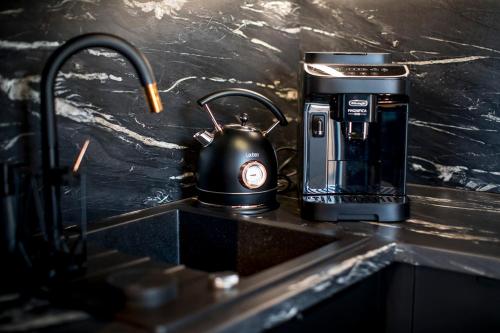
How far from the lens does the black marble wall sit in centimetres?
115

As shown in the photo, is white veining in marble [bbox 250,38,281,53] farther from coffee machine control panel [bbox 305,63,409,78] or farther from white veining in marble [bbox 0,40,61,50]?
white veining in marble [bbox 0,40,61,50]

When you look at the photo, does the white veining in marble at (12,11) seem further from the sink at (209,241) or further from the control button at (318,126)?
the control button at (318,126)

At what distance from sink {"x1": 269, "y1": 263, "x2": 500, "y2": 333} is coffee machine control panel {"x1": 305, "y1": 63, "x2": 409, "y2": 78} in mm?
412

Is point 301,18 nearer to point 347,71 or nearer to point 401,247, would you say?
point 347,71

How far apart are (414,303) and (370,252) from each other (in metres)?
0.18

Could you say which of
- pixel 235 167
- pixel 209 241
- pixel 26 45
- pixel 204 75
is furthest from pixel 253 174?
pixel 26 45

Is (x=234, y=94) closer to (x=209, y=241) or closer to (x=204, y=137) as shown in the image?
(x=204, y=137)

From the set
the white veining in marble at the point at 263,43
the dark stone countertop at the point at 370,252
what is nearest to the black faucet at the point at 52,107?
the dark stone countertop at the point at 370,252

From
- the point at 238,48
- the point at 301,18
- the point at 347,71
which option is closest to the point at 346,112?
the point at 347,71

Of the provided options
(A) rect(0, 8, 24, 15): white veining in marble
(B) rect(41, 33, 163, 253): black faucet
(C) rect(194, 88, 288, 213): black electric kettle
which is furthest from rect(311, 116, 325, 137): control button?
(A) rect(0, 8, 24, 15): white veining in marble

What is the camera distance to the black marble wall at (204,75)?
1.15m

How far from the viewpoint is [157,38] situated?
1.39m

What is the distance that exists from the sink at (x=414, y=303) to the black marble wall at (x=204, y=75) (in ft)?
1.83

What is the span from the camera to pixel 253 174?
137cm
